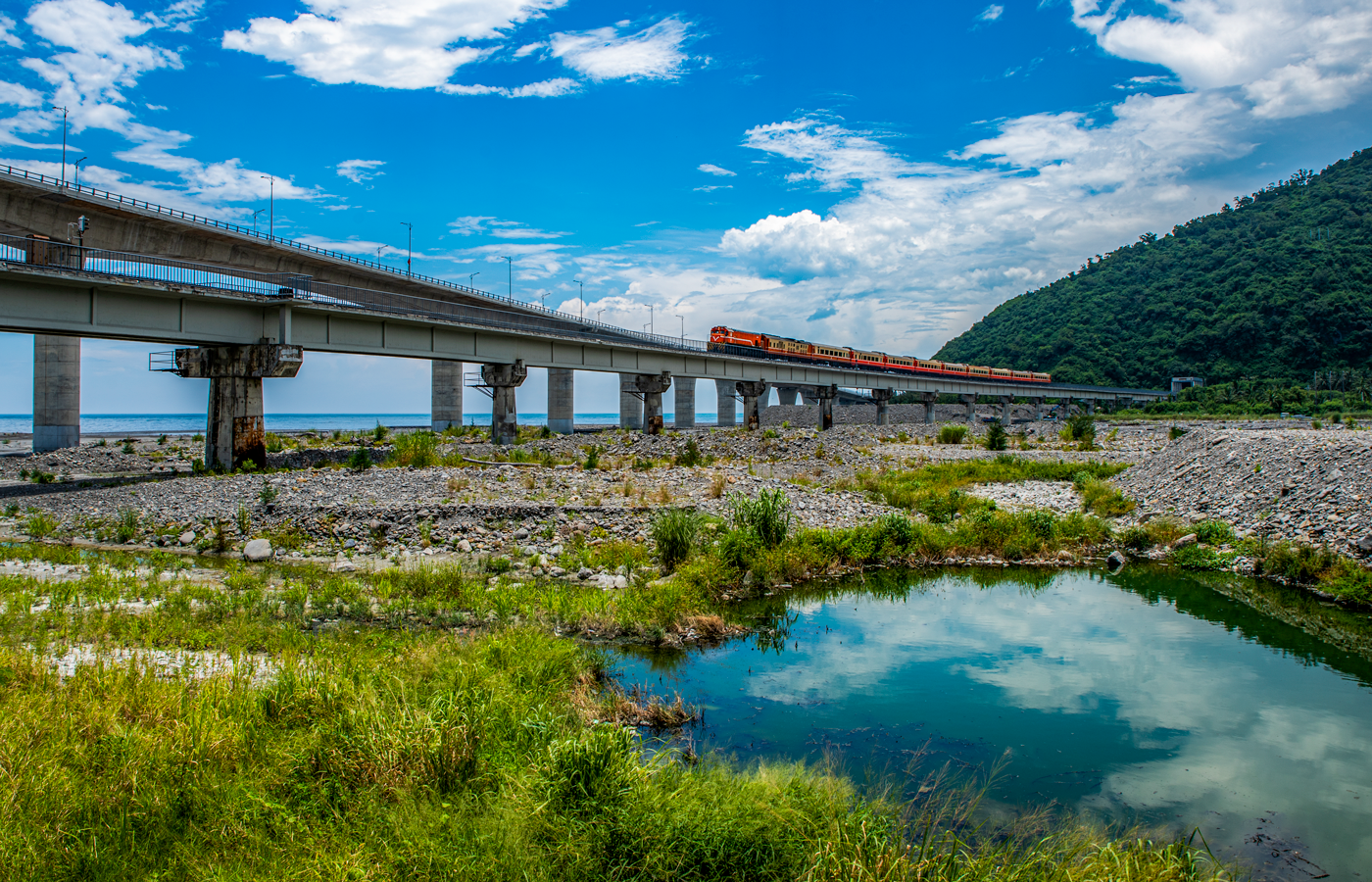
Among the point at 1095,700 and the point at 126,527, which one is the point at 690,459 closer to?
the point at 126,527

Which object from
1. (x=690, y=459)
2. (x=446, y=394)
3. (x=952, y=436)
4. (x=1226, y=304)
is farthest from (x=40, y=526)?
(x=1226, y=304)

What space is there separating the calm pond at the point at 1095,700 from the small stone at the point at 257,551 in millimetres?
10402

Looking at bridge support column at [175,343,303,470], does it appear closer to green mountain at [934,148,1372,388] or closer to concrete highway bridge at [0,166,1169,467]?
concrete highway bridge at [0,166,1169,467]

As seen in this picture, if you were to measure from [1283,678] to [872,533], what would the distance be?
8.01 meters

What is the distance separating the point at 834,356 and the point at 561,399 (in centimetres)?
2670

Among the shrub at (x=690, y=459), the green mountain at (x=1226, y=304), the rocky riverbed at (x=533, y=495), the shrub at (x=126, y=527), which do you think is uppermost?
the green mountain at (x=1226, y=304)

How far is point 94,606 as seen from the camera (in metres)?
10.6

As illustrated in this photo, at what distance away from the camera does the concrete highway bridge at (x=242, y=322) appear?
2327 centimetres

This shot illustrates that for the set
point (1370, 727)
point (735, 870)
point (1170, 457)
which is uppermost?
point (1170, 457)

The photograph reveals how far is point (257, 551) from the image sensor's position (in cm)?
1587

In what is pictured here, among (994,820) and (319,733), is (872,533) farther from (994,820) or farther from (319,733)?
(319,733)

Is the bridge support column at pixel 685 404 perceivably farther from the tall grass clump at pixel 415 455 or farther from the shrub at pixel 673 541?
the shrub at pixel 673 541

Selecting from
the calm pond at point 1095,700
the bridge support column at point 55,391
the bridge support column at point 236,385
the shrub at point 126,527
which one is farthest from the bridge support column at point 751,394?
the calm pond at point 1095,700

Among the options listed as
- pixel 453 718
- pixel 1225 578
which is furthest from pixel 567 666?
pixel 1225 578
